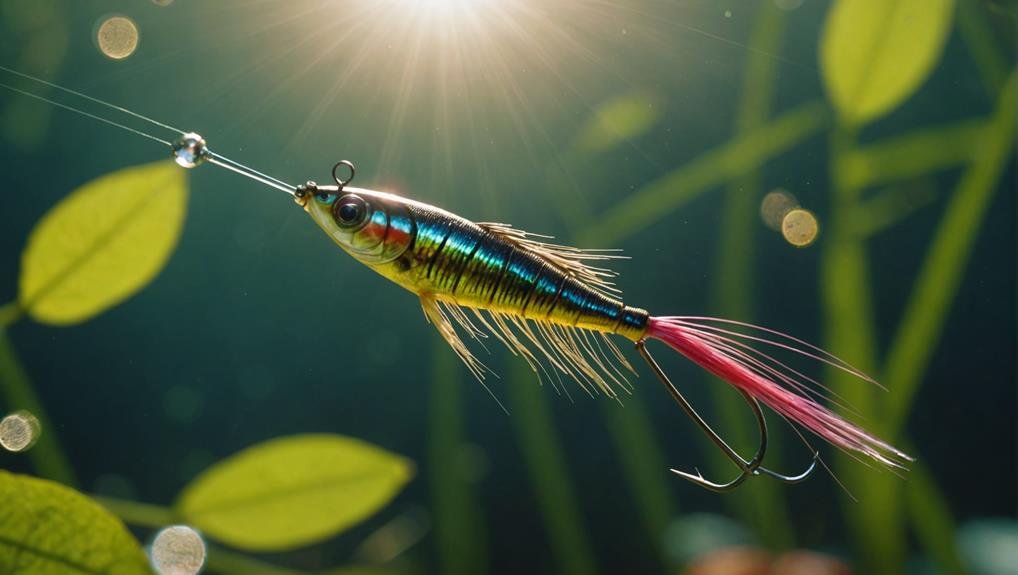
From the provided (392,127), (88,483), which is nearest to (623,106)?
(392,127)

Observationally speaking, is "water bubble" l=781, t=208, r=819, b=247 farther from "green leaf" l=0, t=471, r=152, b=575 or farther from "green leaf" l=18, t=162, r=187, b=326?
"green leaf" l=0, t=471, r=152, b=575

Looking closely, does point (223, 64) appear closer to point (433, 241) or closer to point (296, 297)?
point (296, 297)

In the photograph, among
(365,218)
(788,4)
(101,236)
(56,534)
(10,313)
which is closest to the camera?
(365,218)

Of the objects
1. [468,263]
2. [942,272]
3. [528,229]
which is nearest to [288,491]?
[528,229]

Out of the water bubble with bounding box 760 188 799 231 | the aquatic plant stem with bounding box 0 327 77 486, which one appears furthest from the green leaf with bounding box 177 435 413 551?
the water bubble with bounding box 760 188 799 231

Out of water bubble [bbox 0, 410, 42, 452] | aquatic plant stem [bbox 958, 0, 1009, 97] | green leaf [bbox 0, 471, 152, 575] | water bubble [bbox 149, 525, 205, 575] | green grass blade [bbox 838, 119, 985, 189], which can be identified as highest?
aquatic plant stem [bbox 958, 0, 1009, 97]

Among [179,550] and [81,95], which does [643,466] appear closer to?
[179,550]

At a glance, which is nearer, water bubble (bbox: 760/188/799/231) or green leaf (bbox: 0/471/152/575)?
green leaf (bbox: 0/471/152/575)
